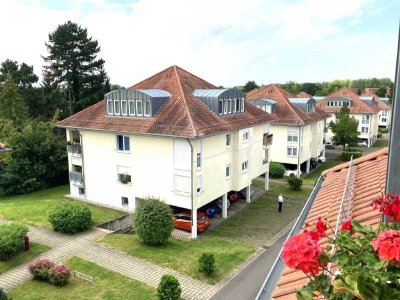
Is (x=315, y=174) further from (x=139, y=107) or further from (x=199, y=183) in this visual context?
(x=139, y=107)

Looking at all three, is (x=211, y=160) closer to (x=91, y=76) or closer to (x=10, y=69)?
(x=91, y=76)

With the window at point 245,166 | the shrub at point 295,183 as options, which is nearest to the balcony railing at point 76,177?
the window at point 245,166

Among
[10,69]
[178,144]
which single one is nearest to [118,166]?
[178,144]

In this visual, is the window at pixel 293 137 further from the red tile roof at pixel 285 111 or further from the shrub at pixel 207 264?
the shrub at pixel 207 264

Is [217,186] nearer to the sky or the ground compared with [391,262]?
nearer to the ground

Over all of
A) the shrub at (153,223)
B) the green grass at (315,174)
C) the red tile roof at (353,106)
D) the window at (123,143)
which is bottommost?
the green grass at (315,174)

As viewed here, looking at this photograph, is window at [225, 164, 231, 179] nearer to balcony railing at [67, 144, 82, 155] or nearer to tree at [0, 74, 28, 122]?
balcony railing at [67, 144, 82, 155]
